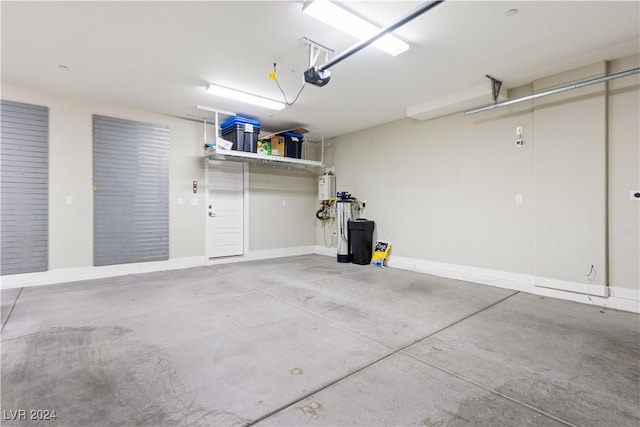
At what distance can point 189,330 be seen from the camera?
283 cm

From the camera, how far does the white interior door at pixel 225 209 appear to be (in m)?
6.20

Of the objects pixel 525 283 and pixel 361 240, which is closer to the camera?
pixel 525 283

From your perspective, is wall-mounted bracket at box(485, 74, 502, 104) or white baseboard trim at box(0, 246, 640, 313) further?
wall-mounted bracket at box(485, 74, 502, 104)

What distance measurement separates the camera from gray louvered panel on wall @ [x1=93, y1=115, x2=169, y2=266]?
4973 mm

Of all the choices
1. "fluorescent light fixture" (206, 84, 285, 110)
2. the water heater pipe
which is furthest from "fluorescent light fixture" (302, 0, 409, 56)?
"fluorescent light fixture" (206, 84, 285, 110)

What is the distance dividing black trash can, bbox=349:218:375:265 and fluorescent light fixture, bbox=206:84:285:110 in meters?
2.86

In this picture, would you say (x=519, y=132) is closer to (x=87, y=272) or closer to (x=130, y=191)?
(x=130, y=191)

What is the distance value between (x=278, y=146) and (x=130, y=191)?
9.64 ft

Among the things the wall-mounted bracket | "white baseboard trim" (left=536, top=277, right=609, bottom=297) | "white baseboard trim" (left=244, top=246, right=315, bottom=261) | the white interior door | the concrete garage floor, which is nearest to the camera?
the concrete garage floor

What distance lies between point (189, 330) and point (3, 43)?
3.73 meters

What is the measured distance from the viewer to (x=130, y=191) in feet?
17.1

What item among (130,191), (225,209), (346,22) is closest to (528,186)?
(346,22)

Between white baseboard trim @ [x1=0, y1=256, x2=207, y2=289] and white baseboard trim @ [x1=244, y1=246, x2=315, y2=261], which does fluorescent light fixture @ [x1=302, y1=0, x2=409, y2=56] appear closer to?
white baseboard trim @ [x1=0, y1=256, x2=207, y2=289]

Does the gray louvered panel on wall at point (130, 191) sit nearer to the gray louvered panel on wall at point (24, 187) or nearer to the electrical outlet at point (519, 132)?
the gray louvered panel on wall at point (24, 187)
